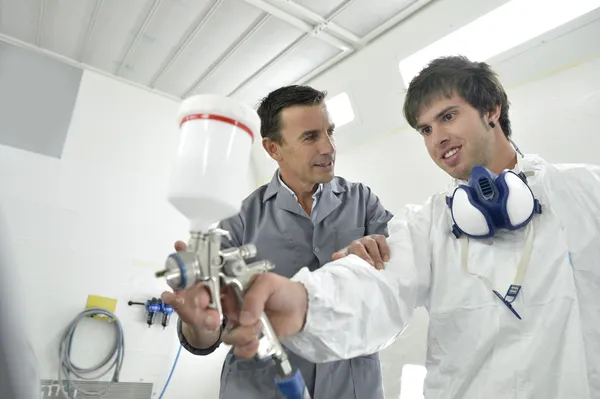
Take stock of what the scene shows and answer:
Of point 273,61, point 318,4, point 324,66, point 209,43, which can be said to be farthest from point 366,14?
point 209,43

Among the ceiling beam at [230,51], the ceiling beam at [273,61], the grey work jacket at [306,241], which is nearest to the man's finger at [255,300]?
the grey work jacket at [306,241]

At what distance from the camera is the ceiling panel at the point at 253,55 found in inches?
104

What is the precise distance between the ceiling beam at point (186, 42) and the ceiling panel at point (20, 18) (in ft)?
2.84

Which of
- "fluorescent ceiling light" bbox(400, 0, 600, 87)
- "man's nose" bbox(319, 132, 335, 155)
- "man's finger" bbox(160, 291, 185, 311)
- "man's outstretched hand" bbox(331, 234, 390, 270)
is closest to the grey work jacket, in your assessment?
"man's nose" bbox(319, 132, 335, 155)

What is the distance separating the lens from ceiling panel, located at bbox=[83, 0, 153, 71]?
2520 millimetres

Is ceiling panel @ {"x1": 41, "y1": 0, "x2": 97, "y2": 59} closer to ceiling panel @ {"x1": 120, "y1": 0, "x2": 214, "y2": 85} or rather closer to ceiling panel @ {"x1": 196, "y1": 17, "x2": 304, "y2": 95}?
ceiling panel @ {"x1": 120, "y1": 0, "x2": 214, "y2": 85}

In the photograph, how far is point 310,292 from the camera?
0.79 m

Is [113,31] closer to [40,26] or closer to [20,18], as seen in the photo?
[40,26]

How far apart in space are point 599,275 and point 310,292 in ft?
2.26

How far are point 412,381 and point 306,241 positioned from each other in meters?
1.29

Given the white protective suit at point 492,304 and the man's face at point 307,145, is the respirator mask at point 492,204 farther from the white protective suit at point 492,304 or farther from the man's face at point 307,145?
the man's face at point 307,145

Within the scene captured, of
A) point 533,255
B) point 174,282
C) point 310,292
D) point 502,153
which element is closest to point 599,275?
point 533,255

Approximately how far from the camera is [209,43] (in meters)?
2.80

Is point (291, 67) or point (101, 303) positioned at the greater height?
point (291, 67)
